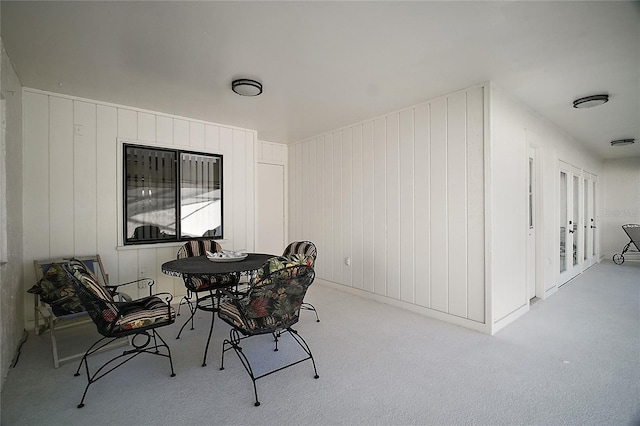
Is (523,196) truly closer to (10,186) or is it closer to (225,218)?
(225,218)

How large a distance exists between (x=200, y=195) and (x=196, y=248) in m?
1.05

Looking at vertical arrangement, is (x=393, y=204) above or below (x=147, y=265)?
above

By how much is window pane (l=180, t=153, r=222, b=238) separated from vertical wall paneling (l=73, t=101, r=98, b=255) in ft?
3.50

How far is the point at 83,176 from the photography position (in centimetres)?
376

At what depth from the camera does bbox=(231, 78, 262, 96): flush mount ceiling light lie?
322 centimetres

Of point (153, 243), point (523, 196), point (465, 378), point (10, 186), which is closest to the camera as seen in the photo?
point (465, 378)

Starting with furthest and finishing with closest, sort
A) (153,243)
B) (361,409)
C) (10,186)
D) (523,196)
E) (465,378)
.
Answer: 1. (153,243)
2. (523,196)
3. (10,186)
4. (465,378)
5. (361,409)

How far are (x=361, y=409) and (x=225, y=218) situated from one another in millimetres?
3700

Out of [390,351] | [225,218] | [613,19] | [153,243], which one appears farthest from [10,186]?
[613,19]

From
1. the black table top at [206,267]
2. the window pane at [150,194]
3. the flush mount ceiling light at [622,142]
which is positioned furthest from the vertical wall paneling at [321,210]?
the flush mount ceiling light at [622,142]

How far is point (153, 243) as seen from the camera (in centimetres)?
427

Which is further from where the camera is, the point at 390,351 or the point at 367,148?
the point at 367,148

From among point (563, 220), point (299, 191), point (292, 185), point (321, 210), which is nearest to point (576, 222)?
point (563, 220)

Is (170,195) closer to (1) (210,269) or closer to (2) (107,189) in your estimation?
(2) (107,189)
